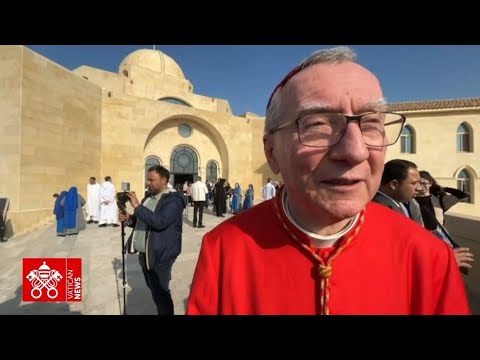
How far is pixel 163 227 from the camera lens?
8.40 feet

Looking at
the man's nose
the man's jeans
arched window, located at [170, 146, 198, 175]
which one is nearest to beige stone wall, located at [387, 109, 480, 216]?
arched window, located at [170, 146, 198, 175]

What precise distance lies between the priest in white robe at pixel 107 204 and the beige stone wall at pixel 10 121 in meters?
2.75

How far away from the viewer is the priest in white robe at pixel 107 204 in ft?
26.9

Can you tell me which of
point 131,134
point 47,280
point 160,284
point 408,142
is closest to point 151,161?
point 131,134

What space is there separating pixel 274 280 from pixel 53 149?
1163 cm

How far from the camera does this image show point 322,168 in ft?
2.56

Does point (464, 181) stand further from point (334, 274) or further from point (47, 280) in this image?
point (47, 280)

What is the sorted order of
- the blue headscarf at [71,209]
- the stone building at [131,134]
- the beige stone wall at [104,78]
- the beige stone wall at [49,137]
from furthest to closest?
the beige stone wall at [104,78]
the beige stone wall at [49,137]
the stone building at [131,134]
the blue headscarf at [71,209]

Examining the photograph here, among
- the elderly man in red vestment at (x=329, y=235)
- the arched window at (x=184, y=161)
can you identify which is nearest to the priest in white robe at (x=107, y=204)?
the elderly man in red vestment at (x=329, y=235)

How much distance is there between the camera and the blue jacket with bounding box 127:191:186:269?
253 centimetres

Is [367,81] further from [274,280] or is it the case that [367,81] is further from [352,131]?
[274,280]

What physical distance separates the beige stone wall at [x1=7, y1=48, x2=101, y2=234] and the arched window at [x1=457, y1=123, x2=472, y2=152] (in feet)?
75.7

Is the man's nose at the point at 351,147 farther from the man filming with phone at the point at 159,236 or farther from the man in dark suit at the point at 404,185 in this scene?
the man filming with phone at the point at 159,236
